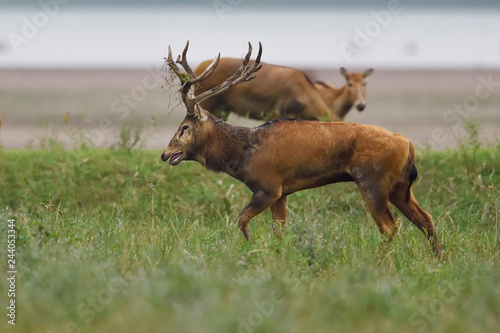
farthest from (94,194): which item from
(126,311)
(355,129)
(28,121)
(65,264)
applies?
(28,121)

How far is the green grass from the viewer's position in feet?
19.8

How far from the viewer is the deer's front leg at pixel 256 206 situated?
9.23 metres

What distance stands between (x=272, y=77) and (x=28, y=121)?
14.7 metres

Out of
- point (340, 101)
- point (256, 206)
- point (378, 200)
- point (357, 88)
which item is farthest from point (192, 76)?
point (357, 88)

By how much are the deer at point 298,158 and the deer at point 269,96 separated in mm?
3898

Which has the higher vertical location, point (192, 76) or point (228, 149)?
point (192, 76)

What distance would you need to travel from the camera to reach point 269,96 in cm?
1441

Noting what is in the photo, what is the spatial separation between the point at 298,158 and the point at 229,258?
166 cm

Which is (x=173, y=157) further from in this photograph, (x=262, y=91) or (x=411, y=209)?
(x=262, y=91)

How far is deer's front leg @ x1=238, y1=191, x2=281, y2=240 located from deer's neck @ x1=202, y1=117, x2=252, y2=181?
0.39 metres

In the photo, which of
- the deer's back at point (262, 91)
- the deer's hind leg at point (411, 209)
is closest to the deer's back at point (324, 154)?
the deer's hind leg at point (411, 209)

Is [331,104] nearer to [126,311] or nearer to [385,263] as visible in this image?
[385,263]

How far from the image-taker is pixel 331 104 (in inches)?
626

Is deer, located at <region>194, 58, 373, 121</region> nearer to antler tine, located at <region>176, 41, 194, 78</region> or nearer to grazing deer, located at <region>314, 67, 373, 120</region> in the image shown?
grazing deer, located at <region>314, 67, 373, 120</region>
